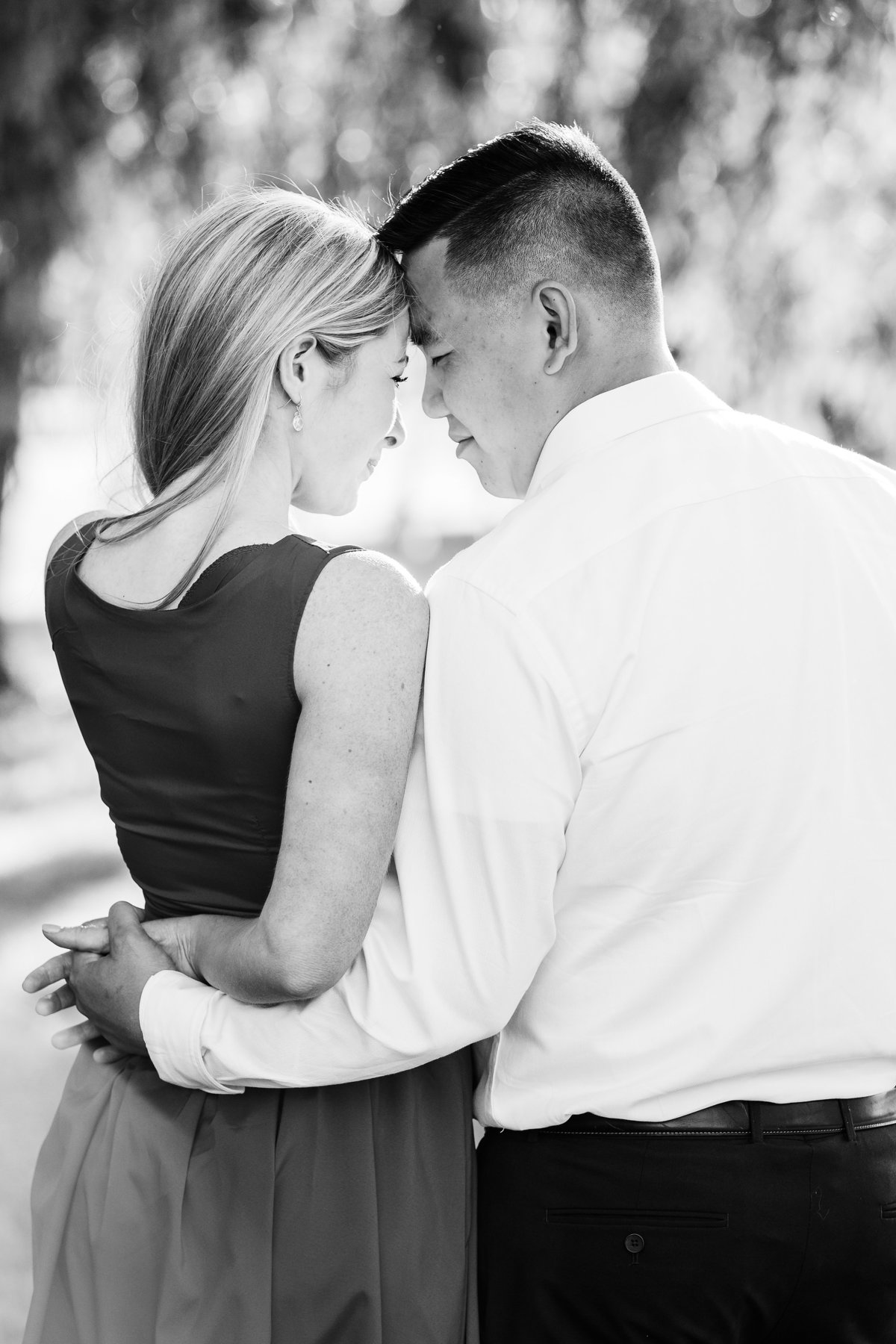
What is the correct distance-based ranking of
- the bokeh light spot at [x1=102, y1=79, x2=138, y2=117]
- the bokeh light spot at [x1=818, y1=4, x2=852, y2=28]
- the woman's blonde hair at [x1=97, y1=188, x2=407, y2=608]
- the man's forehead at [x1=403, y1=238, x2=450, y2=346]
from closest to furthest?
the woman's blonde hair at [x1=97, y1=188, x2=407, y2=608] < the man's forehead at [x1=403, y1=238, x2=450, y2=346] < the bokeh light spot at [x1=818, y1=4, x2=852, y2=28] < the bokeh light spot at [x1=102, y1=79, x2=138, y2=117]

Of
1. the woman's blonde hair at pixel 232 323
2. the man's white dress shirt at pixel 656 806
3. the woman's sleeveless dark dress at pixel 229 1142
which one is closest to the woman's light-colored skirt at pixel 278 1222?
the woman's sleeveless dark dress at pixel 229 1142

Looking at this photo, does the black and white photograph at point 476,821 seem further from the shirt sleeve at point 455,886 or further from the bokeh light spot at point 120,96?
the bokeh light spot at point 120,96

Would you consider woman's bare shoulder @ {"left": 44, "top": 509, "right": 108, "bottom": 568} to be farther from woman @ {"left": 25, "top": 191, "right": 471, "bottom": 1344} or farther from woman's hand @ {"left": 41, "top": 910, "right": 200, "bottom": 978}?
woman's hand @ {"left": 41, "top": 910, "right": 200, "bottom": 978}

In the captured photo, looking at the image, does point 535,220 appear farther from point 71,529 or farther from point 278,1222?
point 278,1222

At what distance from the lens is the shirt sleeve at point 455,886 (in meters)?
1.30

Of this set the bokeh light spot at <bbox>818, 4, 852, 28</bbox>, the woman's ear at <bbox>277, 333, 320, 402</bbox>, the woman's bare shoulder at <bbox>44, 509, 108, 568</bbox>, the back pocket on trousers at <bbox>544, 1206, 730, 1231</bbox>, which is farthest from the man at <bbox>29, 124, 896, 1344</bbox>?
the bokeh light spot at <bbox>818, 4, 852, 28</bbox>

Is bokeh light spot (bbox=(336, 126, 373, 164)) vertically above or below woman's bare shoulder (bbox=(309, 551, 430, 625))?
above

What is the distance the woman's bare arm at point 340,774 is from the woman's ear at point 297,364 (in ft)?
0.97

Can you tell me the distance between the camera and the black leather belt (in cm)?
138

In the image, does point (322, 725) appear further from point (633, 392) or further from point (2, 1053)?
point (2, 1053)

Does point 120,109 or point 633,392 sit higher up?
point 120,109

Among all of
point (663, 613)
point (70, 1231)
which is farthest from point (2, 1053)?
point (663, 613)

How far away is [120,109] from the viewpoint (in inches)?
191

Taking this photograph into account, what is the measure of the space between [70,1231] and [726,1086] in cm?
85
